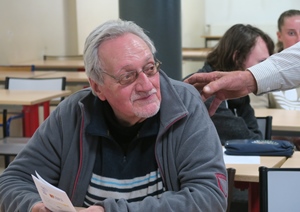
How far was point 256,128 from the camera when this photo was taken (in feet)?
11.0

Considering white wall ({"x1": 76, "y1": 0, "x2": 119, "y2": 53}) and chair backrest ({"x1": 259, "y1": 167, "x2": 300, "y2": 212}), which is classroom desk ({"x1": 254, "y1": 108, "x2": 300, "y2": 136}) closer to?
chair backrest ({"x1": 259, "y1": 167, "x2": 300, "y2": 212})

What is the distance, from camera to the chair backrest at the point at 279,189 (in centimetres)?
206

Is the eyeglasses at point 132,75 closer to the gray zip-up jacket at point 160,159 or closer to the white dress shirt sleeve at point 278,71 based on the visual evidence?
the gray zip-up jacket at point 160,159

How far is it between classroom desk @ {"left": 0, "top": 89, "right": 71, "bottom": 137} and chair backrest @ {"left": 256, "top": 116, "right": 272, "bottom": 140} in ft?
6.33

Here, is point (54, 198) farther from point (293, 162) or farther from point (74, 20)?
point (74, 20)

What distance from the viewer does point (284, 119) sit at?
13.5 feet

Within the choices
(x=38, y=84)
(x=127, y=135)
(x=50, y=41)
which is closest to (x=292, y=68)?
(x=127, y=135)

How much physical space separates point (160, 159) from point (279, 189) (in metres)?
0.47

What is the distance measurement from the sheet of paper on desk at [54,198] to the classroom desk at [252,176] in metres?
Answer: 0.88

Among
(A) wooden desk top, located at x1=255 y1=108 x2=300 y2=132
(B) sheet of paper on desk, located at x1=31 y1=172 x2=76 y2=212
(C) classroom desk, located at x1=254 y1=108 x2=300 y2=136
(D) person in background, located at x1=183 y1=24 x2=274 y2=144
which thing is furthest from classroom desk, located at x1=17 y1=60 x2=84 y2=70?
(B) sheet of paper on desk, located at x1=31 y1=172 x2=76 y2=212

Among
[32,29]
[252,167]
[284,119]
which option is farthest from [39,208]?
[32,29]

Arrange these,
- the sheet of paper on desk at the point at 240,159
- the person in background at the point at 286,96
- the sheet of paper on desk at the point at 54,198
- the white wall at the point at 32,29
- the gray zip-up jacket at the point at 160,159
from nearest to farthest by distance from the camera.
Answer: the sheet of paper on desk at the point at 54,198
the gray zip-up jacket at the point at 160,159
the sheet of paper on desk at the point at 240,159
the person in background at the point at 286,96
the white wall at the point at 32,29

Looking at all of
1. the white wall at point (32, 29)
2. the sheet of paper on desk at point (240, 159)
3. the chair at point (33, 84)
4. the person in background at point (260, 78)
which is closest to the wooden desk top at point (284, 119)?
the sheet of paper on desk at point (240, 159)

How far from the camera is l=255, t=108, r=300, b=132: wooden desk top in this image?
3.87m
